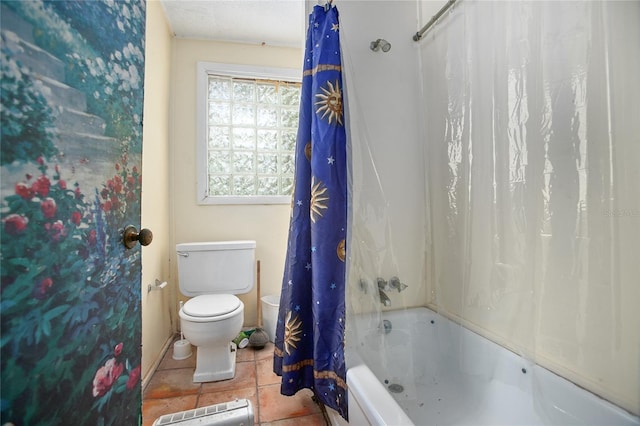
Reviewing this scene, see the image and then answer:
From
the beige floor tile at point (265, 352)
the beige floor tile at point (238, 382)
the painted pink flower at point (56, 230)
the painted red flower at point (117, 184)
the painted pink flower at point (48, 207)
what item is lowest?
the beige floor tile at point (238, 382)

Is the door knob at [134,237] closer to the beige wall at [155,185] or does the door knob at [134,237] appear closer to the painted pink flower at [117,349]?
the painted pink flower at [117,349]

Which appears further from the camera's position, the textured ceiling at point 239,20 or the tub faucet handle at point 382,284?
the textured ceiling at point 239,20

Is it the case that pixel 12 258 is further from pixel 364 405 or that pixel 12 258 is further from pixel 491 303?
pixel 491 303

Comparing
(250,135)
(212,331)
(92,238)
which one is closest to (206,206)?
(250,135)

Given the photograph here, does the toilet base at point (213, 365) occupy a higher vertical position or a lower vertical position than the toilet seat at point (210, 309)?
lower

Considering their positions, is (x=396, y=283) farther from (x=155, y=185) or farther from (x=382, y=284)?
(x=155, y=185)

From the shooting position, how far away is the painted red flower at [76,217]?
1.77ft

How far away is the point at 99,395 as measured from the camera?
2.02 feet

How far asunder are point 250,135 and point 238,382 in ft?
6.06

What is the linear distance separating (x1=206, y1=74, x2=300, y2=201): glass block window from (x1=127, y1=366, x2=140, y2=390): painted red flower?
1628mm

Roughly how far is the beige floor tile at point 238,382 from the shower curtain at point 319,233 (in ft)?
1.51

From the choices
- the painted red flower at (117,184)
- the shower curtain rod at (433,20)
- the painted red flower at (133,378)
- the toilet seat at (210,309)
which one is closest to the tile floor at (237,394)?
the toilet seat at (210,309)

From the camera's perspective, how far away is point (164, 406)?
142 centimetres

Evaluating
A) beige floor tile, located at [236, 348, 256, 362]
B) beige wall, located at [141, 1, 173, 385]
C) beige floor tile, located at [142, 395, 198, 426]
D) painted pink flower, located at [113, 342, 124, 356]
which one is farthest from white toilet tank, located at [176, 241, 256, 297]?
painted pink flower, located at [113, 342, 124, 356]
